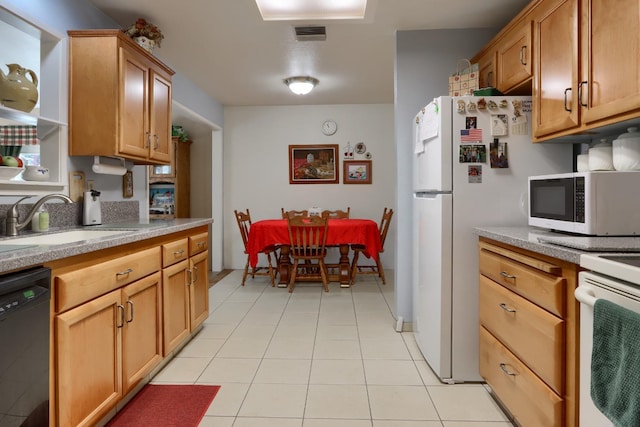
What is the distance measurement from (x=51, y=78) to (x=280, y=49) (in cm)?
181

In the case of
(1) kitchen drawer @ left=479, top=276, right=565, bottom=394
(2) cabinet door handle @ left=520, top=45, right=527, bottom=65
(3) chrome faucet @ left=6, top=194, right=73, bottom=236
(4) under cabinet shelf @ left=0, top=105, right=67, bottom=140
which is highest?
(2) cabinet door handle @ left=520, top=45, right=527, bottom=65

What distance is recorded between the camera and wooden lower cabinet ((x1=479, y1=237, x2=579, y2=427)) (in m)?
1.29

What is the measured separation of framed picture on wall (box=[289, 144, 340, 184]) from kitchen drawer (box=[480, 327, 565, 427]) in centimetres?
373

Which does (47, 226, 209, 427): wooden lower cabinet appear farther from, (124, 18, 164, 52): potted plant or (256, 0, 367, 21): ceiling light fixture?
(256, 0, 367, 21): ceiling light fixture

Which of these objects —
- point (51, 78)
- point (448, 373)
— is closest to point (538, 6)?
point (448, 373)

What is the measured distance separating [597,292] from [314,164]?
15.0 ft

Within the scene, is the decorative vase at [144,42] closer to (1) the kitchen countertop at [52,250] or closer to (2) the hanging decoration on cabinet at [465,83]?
(1) the kitchen countertop at [52,250]

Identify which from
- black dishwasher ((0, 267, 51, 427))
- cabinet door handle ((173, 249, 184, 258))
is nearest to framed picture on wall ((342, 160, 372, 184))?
cabinet door handle ((173, 249, 184, 258))

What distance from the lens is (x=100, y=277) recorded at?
1611 mm

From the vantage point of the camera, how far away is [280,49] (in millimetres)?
3396

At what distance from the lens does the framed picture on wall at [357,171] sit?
5.46 meters

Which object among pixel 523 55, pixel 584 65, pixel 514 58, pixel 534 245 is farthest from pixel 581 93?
pixel 534 245

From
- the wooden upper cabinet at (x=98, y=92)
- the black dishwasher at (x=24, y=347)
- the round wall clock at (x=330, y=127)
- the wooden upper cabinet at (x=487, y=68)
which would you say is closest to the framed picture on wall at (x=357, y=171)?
the round wall clock at (x=330, y=127)

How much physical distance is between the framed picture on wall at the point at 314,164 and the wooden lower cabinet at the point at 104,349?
3.53m
